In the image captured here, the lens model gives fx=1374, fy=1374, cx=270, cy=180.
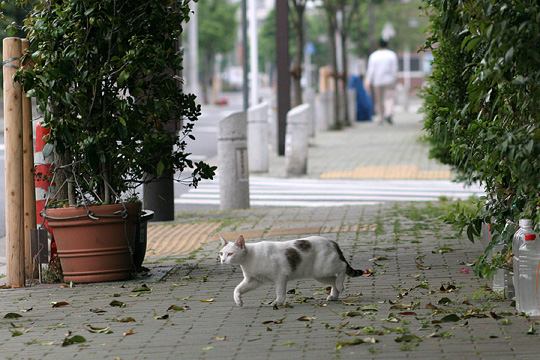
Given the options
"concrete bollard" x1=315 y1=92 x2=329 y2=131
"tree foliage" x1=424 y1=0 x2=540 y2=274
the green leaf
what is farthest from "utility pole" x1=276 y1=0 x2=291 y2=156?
"tree foliage" x1=424 y1=0 x2=540 y2=274

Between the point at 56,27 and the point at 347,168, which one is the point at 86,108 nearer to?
the point at 56,27

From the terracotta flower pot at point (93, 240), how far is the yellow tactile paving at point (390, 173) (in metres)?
13.0

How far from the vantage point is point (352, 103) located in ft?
157

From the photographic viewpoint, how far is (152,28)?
10891 mm

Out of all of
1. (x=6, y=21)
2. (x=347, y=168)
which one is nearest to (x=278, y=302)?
(x=6, y=21)

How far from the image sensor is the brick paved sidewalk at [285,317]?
24.3ft

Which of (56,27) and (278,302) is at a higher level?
(56,27)

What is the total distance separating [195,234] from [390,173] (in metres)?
10.5

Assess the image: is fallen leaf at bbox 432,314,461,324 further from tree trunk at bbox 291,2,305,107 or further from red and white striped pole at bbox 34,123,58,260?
tree trunk at bbox 291,2,305,107

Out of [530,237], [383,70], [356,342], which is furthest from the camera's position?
[383,70]

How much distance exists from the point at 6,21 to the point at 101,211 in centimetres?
169

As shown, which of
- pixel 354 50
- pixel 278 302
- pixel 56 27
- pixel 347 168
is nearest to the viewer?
pixel 278 302

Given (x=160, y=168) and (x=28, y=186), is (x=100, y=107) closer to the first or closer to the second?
(x=160, y=168)

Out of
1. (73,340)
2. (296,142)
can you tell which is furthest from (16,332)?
(296,142)
